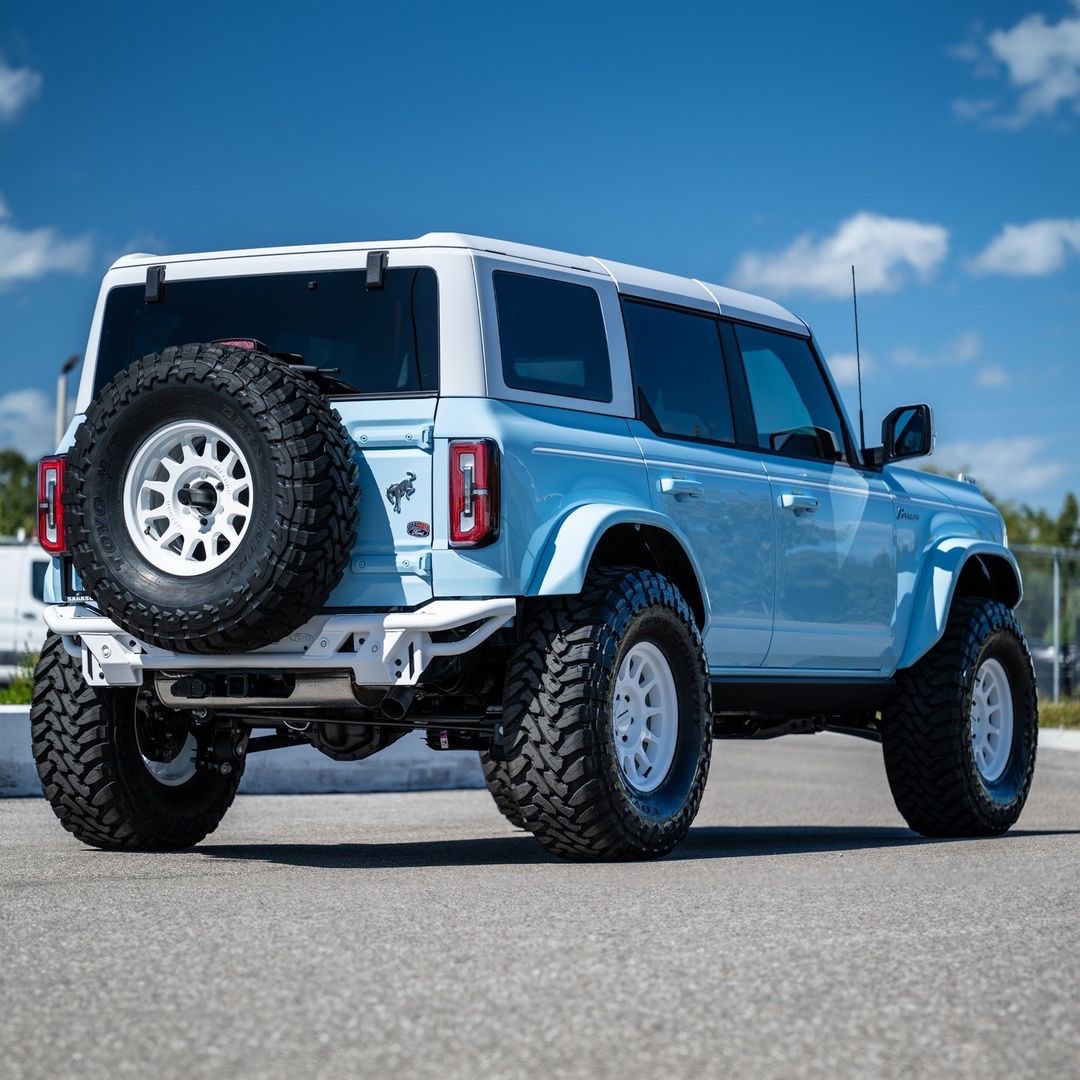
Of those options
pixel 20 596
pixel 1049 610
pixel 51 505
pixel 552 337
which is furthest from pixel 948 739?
pixel 20 596

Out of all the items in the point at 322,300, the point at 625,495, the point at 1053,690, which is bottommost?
the point at 1053,690

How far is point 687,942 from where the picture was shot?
16.1 ft

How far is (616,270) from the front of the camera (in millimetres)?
8094

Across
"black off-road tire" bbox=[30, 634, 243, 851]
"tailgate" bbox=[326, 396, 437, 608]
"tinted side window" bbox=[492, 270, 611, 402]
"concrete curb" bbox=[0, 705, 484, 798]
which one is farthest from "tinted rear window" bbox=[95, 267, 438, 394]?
"concrete curb" bbox=[0, 705, 484, 798]

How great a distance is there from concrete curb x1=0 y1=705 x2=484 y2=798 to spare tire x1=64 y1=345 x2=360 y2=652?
472 centimetres

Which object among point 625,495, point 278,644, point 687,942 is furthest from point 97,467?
point 687,942

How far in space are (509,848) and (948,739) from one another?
2.28 m

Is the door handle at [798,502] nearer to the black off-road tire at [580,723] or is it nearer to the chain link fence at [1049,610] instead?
the black off-road tire at [580,723]

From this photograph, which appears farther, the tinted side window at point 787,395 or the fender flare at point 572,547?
the tinted side window at point 787,395

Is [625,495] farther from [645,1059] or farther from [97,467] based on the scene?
[645,1059]

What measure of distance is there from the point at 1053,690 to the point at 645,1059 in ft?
71.8

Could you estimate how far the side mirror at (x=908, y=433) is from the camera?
9328mm

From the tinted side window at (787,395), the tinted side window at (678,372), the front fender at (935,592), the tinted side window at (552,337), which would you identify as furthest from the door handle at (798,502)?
the tinted side window at (552,337)

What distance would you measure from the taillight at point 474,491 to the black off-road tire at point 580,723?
18.9 inches
